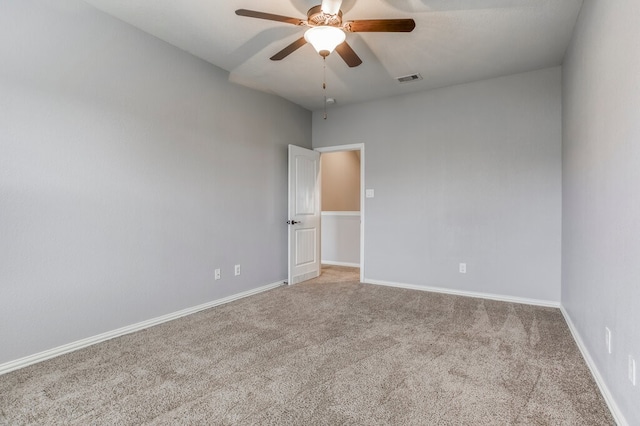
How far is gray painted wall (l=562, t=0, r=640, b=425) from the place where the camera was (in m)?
1.47

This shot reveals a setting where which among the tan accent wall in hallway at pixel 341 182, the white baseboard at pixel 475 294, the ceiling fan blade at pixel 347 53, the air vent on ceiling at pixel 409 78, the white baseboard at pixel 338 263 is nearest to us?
the ceiling fan blade at pixel 347 53

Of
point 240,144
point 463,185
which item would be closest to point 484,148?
point 463,185

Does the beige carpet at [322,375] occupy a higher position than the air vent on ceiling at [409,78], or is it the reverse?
the air vent on ceiling at [409,78]

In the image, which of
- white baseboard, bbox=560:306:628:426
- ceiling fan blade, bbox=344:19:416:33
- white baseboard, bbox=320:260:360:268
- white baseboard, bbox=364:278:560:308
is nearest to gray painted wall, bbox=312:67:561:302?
white baseboard, bbox=364:278:560:308

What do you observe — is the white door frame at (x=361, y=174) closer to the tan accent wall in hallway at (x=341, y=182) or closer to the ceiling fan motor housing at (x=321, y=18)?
the tan accent wall in hallway at (x=341, y=182)

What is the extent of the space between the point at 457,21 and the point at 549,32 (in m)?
0.88

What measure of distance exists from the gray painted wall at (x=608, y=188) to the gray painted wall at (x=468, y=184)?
781 mm

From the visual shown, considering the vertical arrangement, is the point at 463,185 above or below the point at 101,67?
below

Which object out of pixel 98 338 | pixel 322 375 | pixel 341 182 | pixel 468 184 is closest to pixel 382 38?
pixel 468 184

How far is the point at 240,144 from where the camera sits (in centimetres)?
392

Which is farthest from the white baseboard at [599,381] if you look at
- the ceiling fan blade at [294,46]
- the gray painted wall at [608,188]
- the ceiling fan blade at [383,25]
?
the ceiling fan blade at [294,46]

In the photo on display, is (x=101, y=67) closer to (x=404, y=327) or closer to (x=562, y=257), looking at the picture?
(x=404, y=327)

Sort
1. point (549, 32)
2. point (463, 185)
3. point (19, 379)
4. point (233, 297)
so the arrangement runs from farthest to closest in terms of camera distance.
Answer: point (463, 185)
point (233, 297)
point (549, 32)
point (19, 379)

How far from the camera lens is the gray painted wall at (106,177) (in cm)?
218
